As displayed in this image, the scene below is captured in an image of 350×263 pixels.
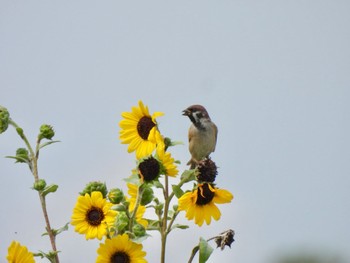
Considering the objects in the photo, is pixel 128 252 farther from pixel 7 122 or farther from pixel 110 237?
pixel 7 122

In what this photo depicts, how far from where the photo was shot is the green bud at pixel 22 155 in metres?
2.46

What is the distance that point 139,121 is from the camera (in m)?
2.75

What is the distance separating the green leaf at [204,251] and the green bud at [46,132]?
66 centimetres

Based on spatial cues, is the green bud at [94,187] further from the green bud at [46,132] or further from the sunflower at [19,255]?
the sunflower at [19,255]

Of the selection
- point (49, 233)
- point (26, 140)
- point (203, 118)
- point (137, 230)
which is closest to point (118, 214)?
point (137, 230)

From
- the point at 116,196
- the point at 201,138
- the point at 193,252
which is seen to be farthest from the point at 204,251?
the point at 201,138

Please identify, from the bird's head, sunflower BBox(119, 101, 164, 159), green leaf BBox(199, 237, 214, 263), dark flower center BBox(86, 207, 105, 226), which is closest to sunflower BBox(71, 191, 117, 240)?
dark flower center BBox(86, 207, 105, 226)

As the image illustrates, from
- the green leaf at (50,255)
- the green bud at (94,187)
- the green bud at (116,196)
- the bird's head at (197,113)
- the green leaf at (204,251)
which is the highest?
the bird's head at (197,113)

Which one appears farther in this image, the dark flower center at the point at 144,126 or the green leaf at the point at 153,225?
the dark flower center at the point at 144,126

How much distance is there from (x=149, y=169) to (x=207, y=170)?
0.65 feet

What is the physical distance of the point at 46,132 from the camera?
2.61 m

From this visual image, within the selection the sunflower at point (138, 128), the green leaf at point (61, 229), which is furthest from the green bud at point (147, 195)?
the green leaf at point (61, 229)

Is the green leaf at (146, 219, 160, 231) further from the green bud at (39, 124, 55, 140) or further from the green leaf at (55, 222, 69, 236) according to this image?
the green bud at (39, 124, 55, 140)

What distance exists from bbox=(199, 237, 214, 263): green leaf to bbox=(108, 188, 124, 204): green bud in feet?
1.03
